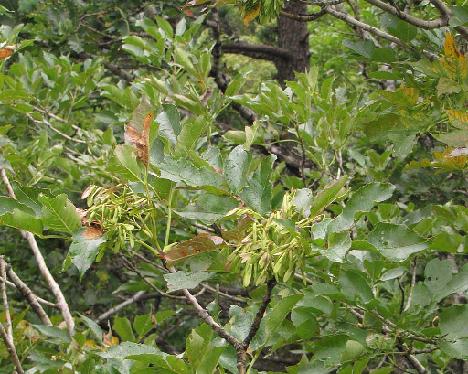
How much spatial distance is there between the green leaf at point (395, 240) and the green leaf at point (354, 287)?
12 cm

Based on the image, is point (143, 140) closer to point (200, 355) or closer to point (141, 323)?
point (200, 355)

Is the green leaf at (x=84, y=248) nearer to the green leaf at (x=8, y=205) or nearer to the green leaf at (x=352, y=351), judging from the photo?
the green leaf at (x=8, y=205)

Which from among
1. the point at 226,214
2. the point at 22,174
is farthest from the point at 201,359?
the point at 22,174

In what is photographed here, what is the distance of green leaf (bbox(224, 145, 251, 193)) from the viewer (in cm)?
125

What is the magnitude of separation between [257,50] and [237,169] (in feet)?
12.2

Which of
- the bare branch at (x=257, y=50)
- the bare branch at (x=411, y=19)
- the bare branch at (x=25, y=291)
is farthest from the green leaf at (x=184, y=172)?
the bare branch at (x=257, y=50)

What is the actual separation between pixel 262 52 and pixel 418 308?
373 centimetres

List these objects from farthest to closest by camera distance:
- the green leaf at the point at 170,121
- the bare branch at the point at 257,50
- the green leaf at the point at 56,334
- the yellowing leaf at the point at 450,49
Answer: the bare branch at the point at 257,50 → the green leaf at the point at 56,334 → the yellowing leaf at the point at 450,49 → the green leaf at the point at 170,121

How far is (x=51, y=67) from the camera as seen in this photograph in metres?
3.14

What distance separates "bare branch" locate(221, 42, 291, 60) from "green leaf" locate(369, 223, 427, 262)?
3.43 m

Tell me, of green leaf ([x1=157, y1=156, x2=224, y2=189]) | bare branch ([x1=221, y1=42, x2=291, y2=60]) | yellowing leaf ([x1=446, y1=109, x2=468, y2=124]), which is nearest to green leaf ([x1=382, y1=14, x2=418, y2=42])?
yellowing leaf ([x1=446, y1=109, x2=468, y2=124])

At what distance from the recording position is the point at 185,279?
1.18 meters

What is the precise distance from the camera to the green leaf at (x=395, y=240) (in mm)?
1195

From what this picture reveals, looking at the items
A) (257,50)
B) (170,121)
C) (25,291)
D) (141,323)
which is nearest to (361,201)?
(170,121)
